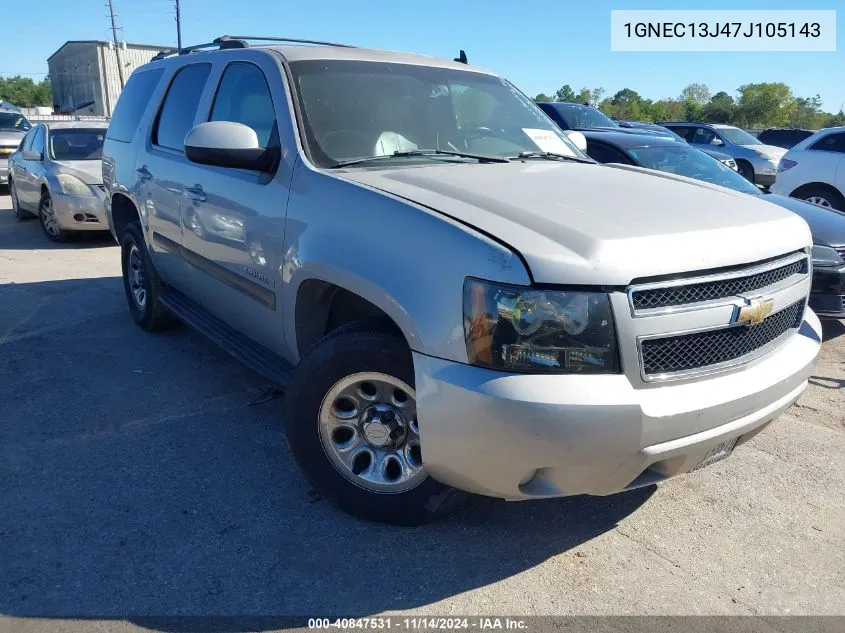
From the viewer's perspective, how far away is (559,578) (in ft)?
8.78

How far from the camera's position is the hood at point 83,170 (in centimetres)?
943

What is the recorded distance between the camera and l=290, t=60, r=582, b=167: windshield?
3.40m

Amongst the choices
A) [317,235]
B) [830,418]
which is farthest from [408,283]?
[830,418]

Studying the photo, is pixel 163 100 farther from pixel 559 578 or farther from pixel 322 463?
pixel 559 578

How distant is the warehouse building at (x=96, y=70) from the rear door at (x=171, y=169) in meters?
47.8

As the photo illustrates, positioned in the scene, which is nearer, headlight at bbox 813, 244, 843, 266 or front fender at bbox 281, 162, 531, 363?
front fender at bbox 281, 162, 531, 363

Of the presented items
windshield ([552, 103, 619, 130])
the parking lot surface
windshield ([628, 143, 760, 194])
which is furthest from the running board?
windshield ([552, 103, 619, 130])

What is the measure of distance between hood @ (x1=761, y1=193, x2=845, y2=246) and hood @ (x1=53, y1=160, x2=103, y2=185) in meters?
8.06

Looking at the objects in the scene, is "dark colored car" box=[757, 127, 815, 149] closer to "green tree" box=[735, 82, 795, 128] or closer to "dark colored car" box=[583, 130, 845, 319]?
"dark colored car" box=[583, 130, 845, 319]

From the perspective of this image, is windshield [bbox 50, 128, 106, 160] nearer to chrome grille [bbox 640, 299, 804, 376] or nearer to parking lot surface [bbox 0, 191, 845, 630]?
parking lot surface [bbox 0, 191, 845, 630]

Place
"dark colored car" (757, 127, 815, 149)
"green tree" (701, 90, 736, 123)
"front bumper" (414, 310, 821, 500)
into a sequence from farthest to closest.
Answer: "green tree" (701, 90, 736, 123), "dark colored car" (757, 127, 815, 149), "front bumper" (414, 310, 821, 500)

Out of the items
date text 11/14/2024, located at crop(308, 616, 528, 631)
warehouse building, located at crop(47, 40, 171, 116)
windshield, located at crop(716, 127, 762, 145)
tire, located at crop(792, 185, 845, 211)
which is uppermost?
warehouse building, located at crop(47, 40, 171, 116)

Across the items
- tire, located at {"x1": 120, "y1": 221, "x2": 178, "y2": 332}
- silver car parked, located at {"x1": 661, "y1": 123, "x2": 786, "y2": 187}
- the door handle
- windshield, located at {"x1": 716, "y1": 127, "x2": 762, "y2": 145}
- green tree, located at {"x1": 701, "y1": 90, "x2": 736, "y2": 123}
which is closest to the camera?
the door handle

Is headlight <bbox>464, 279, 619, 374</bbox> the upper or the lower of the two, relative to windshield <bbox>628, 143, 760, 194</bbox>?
lower
